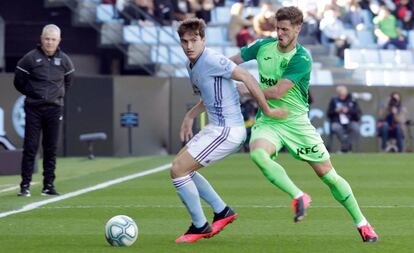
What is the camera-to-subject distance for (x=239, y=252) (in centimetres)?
999

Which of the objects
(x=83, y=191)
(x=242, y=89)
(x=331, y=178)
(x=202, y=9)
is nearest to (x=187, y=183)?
(x=242, y=89)

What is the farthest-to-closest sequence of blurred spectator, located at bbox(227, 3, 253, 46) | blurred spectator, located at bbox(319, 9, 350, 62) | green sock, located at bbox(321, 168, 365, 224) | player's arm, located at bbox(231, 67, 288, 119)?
blurred spectator, located at bbox(319, 9, 350, 62) → blurred spectator, located at bbox(227, 3, 253, 46) → green sock, located at bbox(321, 168, 365, 224) → player's arm, located at bbox(231, 67, 288, 119)

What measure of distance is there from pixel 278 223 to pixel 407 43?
23.3 meters

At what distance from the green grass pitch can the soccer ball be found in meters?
0.08

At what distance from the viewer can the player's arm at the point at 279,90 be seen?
34.8ft

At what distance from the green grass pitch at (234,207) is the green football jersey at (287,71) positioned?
115cm

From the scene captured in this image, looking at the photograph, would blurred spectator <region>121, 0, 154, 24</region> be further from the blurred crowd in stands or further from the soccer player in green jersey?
the soccer player in green jersey

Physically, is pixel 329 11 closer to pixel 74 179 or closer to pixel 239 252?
pixel 74 179

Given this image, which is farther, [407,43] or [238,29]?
[407,43]

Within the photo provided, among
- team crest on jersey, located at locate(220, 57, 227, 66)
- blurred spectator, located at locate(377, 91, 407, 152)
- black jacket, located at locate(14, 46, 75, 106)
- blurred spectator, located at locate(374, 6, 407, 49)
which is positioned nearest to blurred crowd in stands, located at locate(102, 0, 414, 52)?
blurred spectator, located at locate(374, 6, 407, 49)

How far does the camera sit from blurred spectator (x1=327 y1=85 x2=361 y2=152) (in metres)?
28.5

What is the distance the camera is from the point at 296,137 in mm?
10773

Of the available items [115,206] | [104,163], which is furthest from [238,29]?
[115,206]

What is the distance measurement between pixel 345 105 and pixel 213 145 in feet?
59.5
